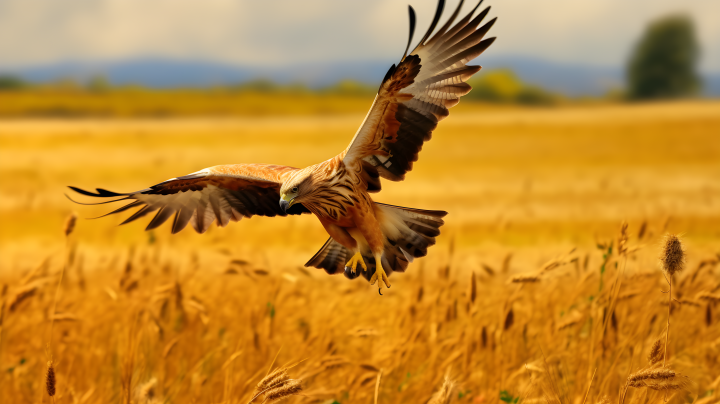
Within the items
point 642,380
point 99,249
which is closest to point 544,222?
point 99,249

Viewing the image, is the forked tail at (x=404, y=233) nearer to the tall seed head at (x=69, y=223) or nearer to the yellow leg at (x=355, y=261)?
the yellow leg at (x=355, y=261)

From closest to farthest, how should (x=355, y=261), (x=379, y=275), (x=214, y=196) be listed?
(x=379, y=275) → (x=355, y=261) → (x=214, y=196)

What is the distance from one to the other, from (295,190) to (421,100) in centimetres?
85

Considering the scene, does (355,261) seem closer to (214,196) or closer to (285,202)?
(285,202)

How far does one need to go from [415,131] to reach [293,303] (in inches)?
128

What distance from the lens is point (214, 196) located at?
492 cm

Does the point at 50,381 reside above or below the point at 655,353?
below

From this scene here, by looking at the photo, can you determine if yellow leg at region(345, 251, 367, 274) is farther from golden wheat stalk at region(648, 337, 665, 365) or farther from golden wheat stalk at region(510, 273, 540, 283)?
golden wheat stalk at region(648, 337, 665, 365)

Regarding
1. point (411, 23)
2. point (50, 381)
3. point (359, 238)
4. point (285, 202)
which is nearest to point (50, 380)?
point (50, 381)

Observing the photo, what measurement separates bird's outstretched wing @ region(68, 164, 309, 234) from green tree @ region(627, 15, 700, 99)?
77936 mm

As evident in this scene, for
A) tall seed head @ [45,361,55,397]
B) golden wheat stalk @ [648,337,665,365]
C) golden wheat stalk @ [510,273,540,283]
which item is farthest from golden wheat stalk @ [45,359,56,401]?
golden wheat stalk @ [648,337,665,365]

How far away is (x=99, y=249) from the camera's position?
477 inches

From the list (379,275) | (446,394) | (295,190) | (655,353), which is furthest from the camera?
(295,190)

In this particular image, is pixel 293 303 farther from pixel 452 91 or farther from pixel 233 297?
pixel 452 91
